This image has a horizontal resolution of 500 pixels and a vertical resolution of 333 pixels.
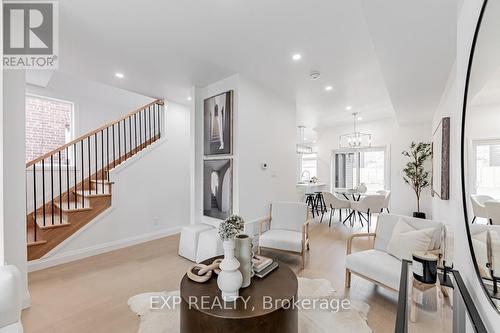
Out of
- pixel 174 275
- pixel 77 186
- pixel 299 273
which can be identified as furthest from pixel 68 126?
pixel 299 273

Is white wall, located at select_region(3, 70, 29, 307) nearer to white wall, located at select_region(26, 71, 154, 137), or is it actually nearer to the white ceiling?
the white ceiling

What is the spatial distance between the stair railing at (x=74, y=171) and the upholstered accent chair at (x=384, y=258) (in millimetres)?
3997

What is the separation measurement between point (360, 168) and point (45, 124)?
8305 millimetres

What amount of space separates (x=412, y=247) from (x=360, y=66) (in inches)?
93.7

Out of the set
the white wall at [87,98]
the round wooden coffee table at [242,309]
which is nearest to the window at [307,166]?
the white wall at [87,98]

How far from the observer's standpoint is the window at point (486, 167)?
0.88m

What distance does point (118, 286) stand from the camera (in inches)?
104

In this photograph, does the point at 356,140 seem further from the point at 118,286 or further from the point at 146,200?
the point at 118,286

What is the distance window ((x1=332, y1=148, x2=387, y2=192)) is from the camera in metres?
7.20

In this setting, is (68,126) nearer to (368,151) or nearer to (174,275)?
(174,275)

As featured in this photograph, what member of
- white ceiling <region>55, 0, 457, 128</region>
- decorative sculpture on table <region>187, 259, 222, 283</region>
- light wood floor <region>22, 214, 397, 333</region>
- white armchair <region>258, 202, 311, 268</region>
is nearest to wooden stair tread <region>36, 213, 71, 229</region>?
light wood floor <region>22, 214, 397, 333</region>

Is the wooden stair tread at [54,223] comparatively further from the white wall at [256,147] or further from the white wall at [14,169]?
the white wall at [256,147]

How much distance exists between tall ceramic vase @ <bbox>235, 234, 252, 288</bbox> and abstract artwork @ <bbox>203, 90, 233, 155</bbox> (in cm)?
193

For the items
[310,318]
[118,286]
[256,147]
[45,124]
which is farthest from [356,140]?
[45,124]
